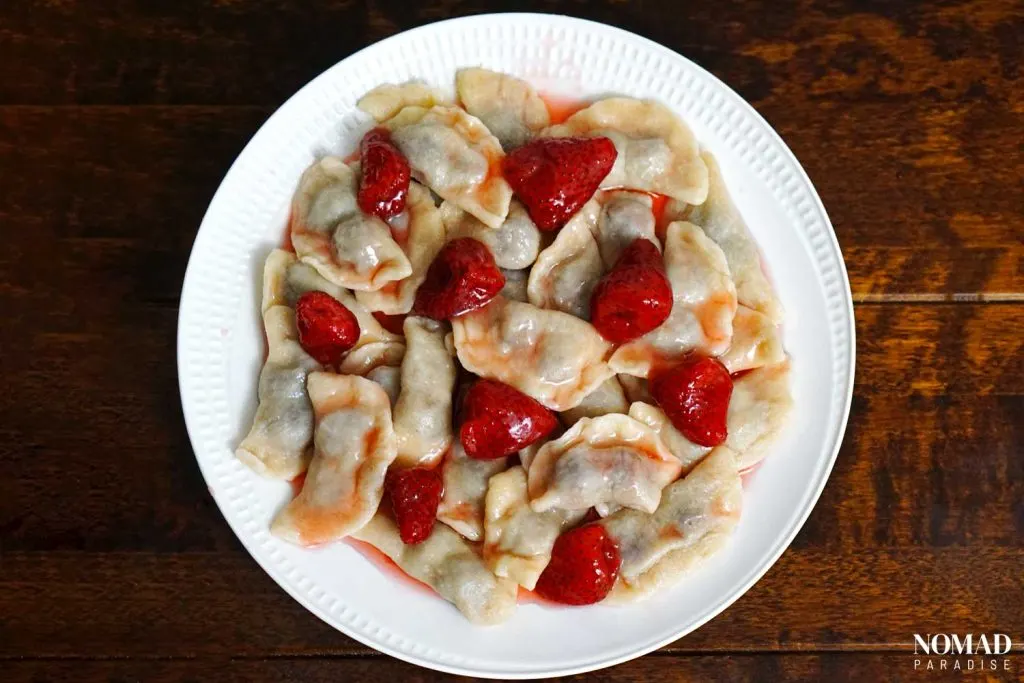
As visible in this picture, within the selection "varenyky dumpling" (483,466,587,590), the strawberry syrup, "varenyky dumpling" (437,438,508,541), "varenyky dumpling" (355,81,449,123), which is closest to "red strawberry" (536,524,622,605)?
"varenyky dumpling" (483,466,587,590)

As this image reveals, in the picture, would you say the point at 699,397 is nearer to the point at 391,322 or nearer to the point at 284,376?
the point at 391,322

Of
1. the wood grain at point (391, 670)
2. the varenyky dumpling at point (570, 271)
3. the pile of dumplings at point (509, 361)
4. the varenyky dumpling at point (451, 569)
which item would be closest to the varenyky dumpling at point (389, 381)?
the pile of dumplings at point (509, 361)

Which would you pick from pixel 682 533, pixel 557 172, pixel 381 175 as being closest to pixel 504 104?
pixel 557 172

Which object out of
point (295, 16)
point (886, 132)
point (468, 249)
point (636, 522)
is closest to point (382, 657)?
point (636, 522)

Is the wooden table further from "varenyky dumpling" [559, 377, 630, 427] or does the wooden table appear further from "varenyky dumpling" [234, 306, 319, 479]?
"varenyky dumpling" [559, 377, 630, 427]

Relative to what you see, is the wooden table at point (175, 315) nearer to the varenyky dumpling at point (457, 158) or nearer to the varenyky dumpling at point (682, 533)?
the varenyky dumpling at point (682, 533)
